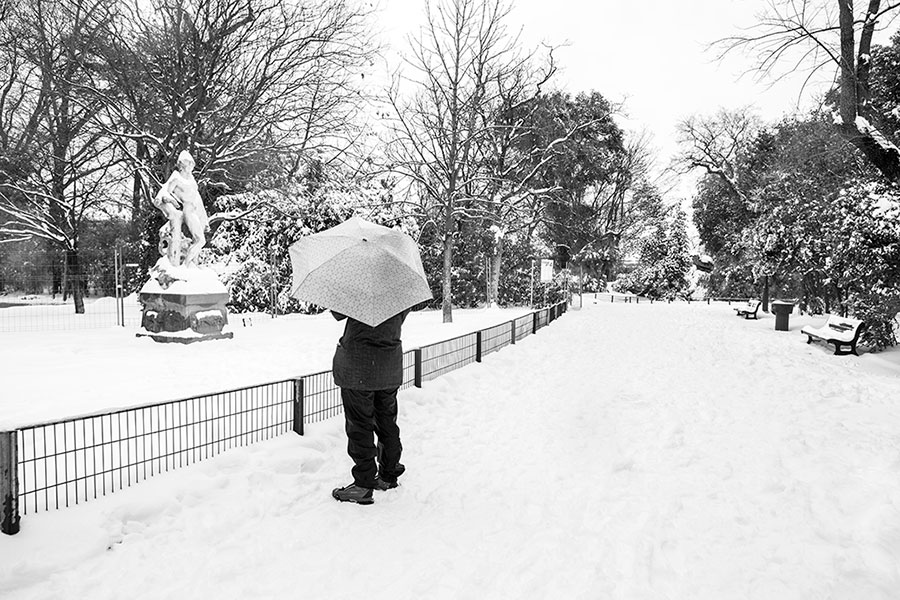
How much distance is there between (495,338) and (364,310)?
24.7 ft

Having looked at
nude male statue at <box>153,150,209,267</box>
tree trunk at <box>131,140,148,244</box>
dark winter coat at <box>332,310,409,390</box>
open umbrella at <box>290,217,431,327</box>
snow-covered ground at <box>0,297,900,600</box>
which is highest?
tree trunk at <box>131,140,148,244</box>

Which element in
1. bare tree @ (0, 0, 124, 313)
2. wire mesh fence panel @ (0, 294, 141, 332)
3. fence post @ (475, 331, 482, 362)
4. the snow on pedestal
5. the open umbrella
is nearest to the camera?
the open umbrella

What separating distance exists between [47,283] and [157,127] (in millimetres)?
14300

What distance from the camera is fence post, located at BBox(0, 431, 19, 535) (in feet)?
9.45

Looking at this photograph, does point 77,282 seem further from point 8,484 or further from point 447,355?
point 8,484

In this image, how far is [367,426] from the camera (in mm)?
3854

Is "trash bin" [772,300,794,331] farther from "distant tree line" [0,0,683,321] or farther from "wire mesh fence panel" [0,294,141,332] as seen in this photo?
"wire mesh fence panel" [0,294,141,332]

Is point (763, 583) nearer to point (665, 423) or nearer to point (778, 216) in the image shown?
point (665, 423)

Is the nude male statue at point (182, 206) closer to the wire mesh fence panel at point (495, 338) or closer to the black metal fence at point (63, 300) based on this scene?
the black metal fence at point (63, 300)

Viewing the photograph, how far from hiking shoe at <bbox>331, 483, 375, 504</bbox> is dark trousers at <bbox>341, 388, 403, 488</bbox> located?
0.13 ft

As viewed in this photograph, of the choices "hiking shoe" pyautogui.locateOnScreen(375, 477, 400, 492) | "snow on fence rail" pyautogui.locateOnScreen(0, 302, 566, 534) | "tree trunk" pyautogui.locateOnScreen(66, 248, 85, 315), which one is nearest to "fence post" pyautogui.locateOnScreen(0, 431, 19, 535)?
"snow on fence rail" pyautogui.locateOnScreen(0, 302, 566, 534)

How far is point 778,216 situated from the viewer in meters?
20.8

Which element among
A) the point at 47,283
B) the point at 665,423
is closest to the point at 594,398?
the point at 665,423

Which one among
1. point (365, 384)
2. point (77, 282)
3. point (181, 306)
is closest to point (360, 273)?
point (365, 384)
